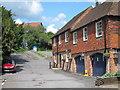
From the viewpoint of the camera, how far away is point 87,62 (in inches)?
806

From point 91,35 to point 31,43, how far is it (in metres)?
51.3

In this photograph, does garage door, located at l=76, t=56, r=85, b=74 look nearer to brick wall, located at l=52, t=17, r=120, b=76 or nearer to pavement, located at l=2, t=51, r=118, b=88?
brick wall, located at l=52, t=17, r=120, b=76

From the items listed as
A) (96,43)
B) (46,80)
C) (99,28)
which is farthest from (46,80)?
(99,28)

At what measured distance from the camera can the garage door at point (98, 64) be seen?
57.8 feet

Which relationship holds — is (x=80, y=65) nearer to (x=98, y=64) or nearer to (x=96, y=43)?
(x=98, y=64)

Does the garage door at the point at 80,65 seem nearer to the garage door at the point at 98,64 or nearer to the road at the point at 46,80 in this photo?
the road at the point at 46,80

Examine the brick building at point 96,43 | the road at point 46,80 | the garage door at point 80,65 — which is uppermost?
the brick building at point 96,43

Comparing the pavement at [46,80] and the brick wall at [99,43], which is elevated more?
the brick wall at [99,43]

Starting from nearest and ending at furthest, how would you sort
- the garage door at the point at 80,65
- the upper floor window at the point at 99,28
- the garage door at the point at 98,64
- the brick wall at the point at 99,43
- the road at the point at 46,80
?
the road at the point at 46,80 → the brick wall at the point at 99,43 → the garage door at the point at 98,64 → the upper floor window at the point at 99,28 → the garage door at the point at 80,65

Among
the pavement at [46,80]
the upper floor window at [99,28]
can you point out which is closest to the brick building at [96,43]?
the upper floor window at [99,28]

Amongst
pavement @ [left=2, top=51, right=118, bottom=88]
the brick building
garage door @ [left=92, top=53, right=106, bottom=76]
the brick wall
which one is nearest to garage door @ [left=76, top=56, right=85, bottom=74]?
the brick building

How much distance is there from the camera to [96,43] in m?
18.5

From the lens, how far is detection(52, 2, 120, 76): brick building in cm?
1644

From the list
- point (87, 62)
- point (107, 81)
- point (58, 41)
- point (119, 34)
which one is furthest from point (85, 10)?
point (107, 81)
